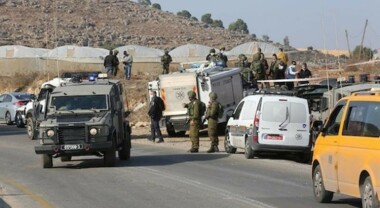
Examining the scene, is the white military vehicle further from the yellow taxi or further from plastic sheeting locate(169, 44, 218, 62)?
plastic sheeting locate(169, 44, 218, 62)

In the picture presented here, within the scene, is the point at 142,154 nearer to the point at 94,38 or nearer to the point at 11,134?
the point at 11,134

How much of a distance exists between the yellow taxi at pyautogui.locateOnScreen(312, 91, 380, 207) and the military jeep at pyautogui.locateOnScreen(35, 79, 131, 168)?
8.04 m

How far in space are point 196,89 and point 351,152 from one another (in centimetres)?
2153

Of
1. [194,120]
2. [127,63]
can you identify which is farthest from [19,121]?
[194,120]

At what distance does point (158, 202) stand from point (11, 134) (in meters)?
23.8

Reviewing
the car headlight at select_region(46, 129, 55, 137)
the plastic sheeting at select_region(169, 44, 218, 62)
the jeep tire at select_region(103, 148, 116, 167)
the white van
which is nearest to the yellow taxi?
the jeep tire at select_region(103, 148, 116, 167)

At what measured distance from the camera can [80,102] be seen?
24.0 meters

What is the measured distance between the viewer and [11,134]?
38.9 m

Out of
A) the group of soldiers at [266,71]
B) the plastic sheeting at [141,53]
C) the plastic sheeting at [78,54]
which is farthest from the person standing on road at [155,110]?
the plastic sheeting at [141,53]

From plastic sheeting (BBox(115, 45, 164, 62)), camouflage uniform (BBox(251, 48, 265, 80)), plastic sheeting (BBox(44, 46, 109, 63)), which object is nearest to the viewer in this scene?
camouflage uniform (BBox(251, 48, 265, 80))

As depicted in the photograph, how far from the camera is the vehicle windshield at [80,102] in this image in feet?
78.3

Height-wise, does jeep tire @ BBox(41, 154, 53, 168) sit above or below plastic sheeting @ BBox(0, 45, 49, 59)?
below

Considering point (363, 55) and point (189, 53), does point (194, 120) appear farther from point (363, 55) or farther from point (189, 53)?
point (189, 53)

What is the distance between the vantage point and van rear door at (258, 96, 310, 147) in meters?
25.1
